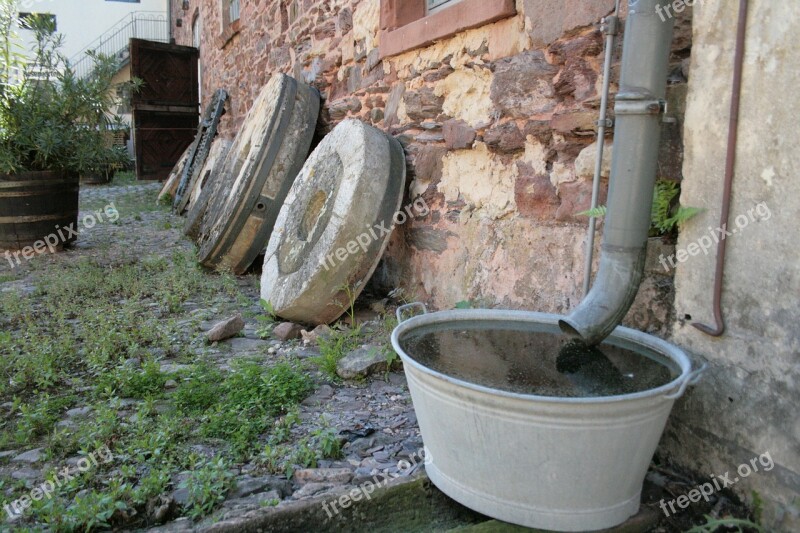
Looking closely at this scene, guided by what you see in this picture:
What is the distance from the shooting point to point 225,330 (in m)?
3.28

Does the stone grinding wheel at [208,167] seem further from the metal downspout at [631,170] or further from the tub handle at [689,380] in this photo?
the tub handle at [689,380]

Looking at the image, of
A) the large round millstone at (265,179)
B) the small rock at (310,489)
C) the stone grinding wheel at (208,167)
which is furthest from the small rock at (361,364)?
the stone grinding wheel at (208,167)

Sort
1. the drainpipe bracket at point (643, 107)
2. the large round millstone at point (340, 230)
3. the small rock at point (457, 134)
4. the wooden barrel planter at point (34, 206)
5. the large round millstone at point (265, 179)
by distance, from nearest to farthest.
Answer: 1. the drainpipe bracket at point (643, 107)
2. the small rock at point (457, 134)
3. the large round millstone at point (340, 230)
4. the large round millstone at point (265, 179)
5. the wooden barrel planter at point (34, 206)

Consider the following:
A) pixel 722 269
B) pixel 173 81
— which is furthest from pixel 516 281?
→ pixel 173 81

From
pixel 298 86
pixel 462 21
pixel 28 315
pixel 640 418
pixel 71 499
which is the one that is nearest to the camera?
pixel 640 418

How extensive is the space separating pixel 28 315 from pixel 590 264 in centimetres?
313

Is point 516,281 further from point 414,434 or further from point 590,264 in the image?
point 414,434

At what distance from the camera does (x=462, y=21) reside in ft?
9.85

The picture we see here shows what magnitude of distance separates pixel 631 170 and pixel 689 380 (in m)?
0.63

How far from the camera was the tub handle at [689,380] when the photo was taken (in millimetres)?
1535

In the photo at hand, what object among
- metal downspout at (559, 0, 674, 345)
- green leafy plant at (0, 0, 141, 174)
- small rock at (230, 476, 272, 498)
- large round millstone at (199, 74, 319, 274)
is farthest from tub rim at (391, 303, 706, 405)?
green leafy plant at (0, 0, 141, 174)

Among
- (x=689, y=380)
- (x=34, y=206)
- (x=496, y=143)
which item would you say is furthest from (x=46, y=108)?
(x=689, y=380)

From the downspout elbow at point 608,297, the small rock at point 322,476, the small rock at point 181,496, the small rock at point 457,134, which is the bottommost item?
the small rock at point 181,496

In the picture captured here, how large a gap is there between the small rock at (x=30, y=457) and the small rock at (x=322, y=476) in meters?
0.87
